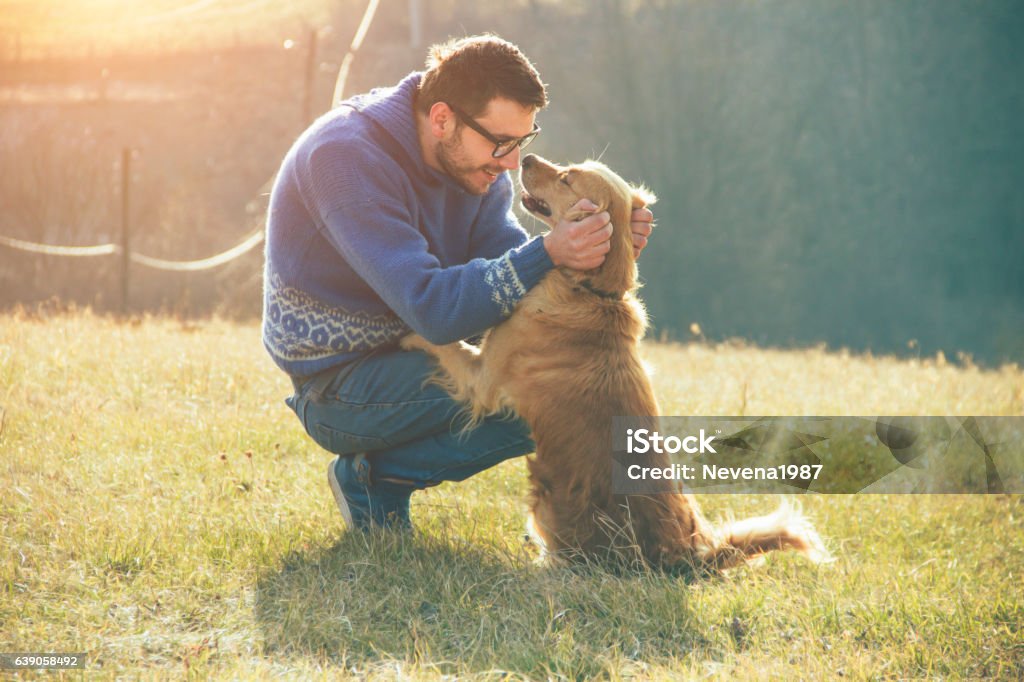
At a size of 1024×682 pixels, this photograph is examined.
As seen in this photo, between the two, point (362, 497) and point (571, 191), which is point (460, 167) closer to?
point (571, 191)

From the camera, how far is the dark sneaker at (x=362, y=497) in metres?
3.25

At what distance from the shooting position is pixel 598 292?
308cm

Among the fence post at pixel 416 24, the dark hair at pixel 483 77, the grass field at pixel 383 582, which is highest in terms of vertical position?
the fence post at pixel 416 24

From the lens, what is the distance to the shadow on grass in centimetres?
245

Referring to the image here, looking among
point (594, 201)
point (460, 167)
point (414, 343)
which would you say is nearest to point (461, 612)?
point (414, 343)

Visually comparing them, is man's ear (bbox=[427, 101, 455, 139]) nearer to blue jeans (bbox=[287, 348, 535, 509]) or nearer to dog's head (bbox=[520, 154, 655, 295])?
dog's head (bbox=[520, 154, 655, 295])

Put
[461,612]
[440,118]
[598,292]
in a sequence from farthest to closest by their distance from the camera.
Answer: [440,118] → [598,292] → [461,612]

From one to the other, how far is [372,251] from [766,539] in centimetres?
161

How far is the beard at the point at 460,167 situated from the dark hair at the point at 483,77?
0.15 meters

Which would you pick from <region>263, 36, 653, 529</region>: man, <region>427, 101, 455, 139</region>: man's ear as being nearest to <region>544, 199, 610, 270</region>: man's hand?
<region>263, 36, 653, 529</region>: man

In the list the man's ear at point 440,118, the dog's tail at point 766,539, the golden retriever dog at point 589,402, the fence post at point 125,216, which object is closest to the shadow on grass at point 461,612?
the golden retriever dog at point 589,402

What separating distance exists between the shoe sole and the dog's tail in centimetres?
126

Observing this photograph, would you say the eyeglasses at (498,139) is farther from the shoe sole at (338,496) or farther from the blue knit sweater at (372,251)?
the shoe sole at (338,496)

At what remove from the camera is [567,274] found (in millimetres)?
3061
